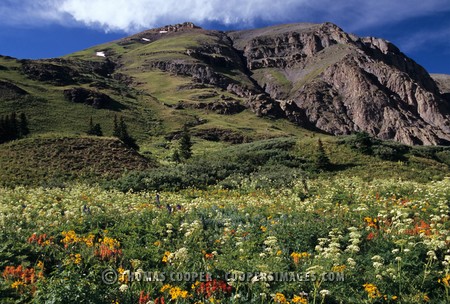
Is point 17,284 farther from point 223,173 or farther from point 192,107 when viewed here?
point 192,107

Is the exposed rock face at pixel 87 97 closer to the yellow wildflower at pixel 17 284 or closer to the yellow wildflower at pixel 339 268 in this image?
the yellow wildflower at pixel 17 284

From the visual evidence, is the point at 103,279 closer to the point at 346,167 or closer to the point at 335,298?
the point at 335,298

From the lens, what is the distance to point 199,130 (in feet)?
326

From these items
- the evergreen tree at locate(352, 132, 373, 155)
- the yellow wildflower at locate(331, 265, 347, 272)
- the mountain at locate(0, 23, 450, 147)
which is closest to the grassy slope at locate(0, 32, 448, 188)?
the mountain at locate(0, 23, 450, 147)

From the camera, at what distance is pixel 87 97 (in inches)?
4028

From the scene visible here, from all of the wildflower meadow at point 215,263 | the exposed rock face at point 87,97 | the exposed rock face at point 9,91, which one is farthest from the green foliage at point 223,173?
the exposed rock face at point 87,97

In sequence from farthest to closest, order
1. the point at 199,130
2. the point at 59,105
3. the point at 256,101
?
the point at 256,101 → the point at 199,130 → the point at 59,105

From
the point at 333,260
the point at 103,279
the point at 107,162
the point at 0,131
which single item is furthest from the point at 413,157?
the point at 0,131

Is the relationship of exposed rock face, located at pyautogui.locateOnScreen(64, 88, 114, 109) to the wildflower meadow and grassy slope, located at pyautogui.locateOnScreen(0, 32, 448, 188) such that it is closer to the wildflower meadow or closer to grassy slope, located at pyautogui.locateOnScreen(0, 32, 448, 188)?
grassy slope, located at pyautogui.locateOnScreen(0, 32, 448, 188)

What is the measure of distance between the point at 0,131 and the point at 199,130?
63.3 metres

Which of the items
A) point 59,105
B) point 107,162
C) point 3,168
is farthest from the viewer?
point 59,105

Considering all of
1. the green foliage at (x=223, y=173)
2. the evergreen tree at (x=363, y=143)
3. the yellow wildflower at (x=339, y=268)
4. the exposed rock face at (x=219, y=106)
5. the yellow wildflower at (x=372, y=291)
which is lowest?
the yellow wildflower at (x=372, y=291)

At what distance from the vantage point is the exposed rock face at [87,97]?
328 feet

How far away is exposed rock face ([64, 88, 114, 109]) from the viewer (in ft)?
328
